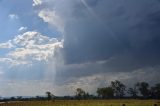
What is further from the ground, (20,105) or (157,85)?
(157,85)

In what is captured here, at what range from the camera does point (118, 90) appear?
161125mm

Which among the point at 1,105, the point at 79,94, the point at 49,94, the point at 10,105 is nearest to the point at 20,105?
the point at 10,105

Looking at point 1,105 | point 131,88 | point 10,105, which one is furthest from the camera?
point 131,88

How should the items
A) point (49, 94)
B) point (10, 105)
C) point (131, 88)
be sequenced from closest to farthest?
point (10, 105) < point (49, 94) < point (131, 88)

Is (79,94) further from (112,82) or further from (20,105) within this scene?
(20,105)

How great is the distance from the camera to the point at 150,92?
520 feet

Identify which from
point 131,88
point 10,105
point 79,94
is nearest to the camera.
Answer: point 10,105

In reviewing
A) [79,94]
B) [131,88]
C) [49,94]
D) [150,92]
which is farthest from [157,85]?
[49,94]

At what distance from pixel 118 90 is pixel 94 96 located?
13550 mm

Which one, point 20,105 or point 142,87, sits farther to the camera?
point 142,87

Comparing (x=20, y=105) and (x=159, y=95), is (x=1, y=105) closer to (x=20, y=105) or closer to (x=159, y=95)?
(x=20, y=105)

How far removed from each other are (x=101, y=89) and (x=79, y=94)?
48.9 ft

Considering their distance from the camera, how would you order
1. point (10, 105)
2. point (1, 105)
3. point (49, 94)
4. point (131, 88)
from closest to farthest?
1. point (1, 105)
2. point (10, 105)
3. point (49, 94)
4. point (131, 88)

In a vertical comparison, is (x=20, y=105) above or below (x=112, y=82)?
below
